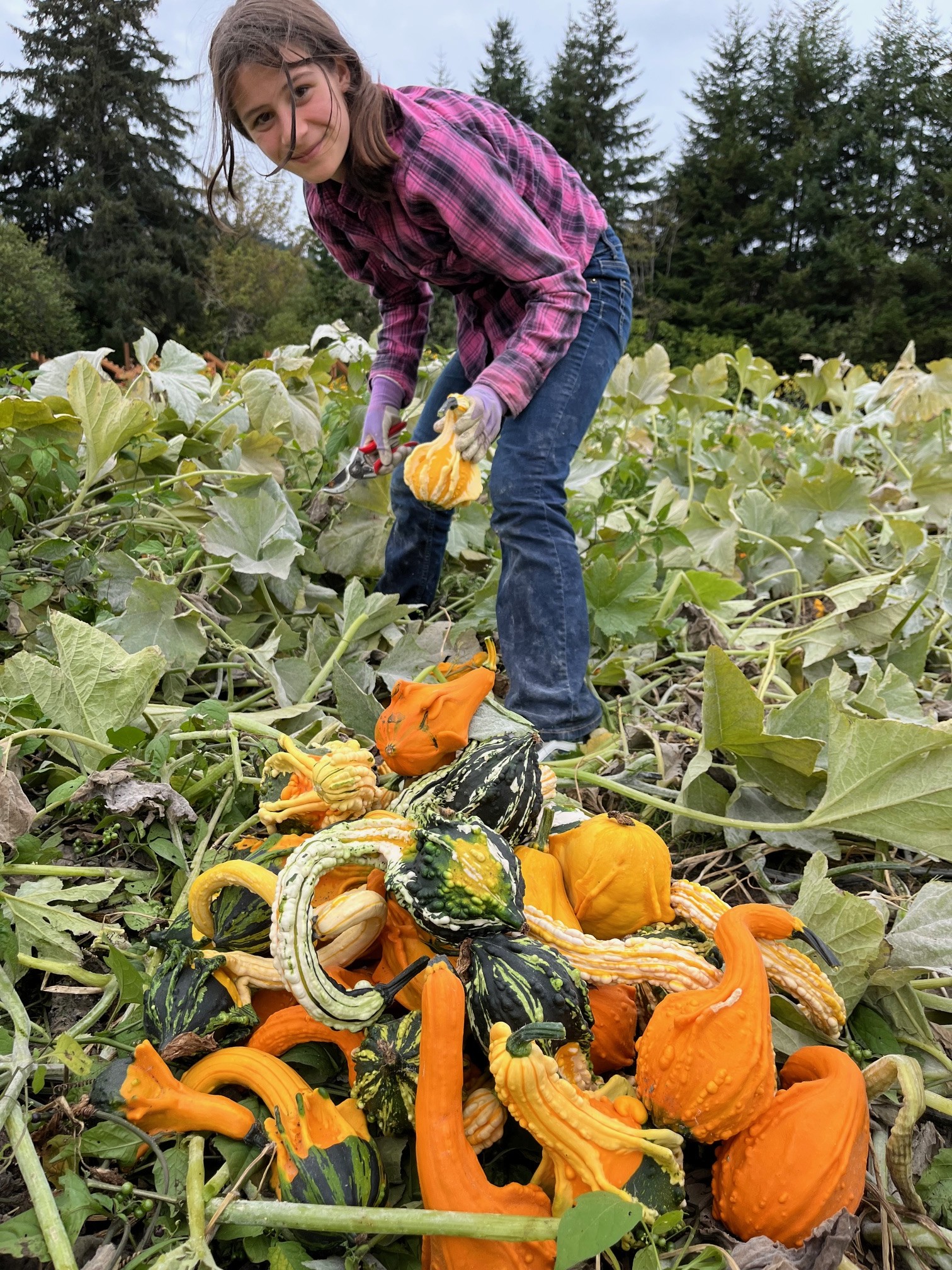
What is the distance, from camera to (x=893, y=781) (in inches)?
44.6

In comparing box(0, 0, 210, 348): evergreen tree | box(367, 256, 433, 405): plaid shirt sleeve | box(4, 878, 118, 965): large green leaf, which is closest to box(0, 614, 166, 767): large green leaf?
box(4, 878, 118, 965): large green leaf

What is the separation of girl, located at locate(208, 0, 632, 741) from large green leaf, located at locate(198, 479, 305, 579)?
0.43 metres

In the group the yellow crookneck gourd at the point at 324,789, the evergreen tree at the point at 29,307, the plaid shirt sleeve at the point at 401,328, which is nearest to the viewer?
the yellow crookneck gourd at the point at 324,789

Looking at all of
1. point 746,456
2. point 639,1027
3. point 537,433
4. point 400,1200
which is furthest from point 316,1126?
point 746,456

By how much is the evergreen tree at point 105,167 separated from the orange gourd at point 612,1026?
25.6 m

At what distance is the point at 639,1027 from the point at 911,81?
3472 centimetres

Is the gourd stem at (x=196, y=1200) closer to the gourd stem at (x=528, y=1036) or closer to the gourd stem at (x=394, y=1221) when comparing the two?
the gourd stem at (x=394, y=1221)

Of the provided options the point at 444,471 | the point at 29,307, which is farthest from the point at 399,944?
the point at 29,307

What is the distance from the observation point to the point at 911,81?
2733 cm

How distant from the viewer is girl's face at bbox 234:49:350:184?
1572mm

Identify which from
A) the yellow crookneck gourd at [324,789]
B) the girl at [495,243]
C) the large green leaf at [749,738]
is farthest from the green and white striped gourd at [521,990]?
the girl at [495,243]

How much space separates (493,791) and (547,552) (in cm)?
88

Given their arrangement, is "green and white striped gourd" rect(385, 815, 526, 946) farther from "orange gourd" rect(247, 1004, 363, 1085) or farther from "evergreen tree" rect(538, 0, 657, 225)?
"evergreen tree" rect(538, 0, 657, 225)

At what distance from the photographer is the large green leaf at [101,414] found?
5.48 ft
